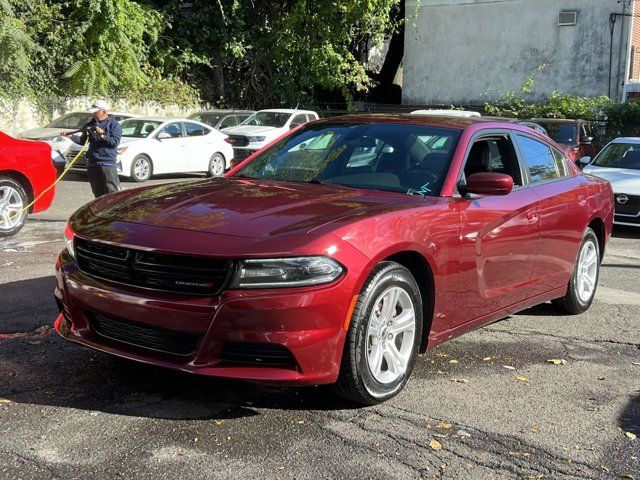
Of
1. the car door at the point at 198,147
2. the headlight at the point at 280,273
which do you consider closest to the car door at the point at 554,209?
the headlight at the point at 280,273

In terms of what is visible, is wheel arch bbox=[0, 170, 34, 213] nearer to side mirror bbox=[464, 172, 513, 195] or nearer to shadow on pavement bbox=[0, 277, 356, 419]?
shadow on pavement bbox=[0, 277, 356, 419]

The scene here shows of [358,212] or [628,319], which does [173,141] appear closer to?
[628,319]

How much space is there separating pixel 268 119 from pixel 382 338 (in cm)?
1817

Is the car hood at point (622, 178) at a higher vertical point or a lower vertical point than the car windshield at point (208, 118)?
lower

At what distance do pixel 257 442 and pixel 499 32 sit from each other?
28.3 metres

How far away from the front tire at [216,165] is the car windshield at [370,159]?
13951mm

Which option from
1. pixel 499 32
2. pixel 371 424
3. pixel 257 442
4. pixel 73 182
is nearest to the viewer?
pixel 257 442

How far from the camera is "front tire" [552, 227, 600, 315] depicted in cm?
635

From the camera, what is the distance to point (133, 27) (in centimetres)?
2461

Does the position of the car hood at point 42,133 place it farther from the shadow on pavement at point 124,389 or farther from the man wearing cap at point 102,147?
the shadow on pavement at point 124,389

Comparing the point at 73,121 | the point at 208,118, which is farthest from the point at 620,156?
the point at 73,121

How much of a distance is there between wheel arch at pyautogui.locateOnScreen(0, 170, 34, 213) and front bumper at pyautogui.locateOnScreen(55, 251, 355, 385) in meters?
6.34

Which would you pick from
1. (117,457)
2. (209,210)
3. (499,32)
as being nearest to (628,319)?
(209,210)

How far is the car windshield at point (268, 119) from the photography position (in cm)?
2150
